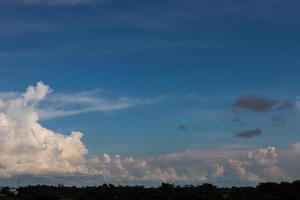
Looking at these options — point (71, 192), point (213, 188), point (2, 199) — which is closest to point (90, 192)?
point (71, 192)

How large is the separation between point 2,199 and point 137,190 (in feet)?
36.5

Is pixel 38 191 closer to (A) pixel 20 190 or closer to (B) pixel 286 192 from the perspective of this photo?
(A) pixel 20 190

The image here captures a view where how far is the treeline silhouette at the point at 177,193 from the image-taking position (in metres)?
49.8

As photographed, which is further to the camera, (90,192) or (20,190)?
(20,190)

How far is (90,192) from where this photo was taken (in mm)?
51906

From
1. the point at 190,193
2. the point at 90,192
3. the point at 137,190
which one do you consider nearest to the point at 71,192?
the point at 90,192

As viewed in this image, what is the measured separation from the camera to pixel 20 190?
184 feet

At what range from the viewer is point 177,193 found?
5084 centimetres

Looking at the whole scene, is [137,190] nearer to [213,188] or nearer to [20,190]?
[213,188]

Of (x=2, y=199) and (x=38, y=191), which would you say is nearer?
(x=2, y=199)

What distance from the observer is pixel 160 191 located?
168ft

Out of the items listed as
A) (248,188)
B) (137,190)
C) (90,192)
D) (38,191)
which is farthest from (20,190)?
(248,188)

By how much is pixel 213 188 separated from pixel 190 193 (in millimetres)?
2774

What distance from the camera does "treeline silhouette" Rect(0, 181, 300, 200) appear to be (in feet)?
164
